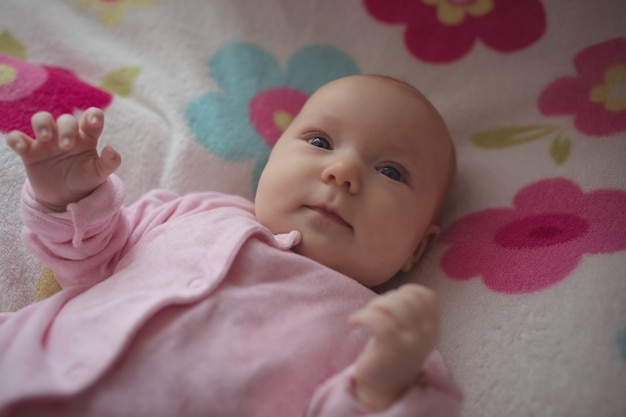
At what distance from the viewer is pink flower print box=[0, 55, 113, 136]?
1394 mm

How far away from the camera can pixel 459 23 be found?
1728 millimetres

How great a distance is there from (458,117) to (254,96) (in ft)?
1.91

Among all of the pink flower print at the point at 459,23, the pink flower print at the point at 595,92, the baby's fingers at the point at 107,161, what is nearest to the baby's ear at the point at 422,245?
the pink flower print at the point at 595,92

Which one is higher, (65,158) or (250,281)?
(65,158)

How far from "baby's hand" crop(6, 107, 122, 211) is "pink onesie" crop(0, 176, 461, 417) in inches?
1.4

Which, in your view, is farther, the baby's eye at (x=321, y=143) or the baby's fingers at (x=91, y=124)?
the baby's eye at (x=321, y=143)

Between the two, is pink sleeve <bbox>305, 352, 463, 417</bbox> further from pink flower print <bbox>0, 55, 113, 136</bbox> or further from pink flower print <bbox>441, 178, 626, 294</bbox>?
pink flower print <bbox>0, 55, 113, 136</bbox>

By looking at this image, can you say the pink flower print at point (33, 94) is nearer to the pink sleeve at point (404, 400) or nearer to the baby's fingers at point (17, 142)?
the baby's fingers at point (17, 142)

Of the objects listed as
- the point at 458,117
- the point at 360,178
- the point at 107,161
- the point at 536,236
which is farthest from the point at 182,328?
the point at 458,117

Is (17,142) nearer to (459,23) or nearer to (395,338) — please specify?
(395,338)

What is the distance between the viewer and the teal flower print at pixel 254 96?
62.1 inches

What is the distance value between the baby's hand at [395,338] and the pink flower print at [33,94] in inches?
38.0

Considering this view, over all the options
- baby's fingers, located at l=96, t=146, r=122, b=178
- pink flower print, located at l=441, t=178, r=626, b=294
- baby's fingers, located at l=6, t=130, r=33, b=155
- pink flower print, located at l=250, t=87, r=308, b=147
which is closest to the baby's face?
pink flower print, located at l=441, t=178, r=626, b=294

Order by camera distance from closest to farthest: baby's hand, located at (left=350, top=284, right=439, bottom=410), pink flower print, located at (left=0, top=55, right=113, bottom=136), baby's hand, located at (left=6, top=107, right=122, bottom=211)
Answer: baby's hand, located at (left=350, top=284, right=439, bottom=410) < baby's hand, located at (left=6, top=107, right=122, bottom=211) < pink flower print, located at (left=0, top=55, right=113, bottom=136)
